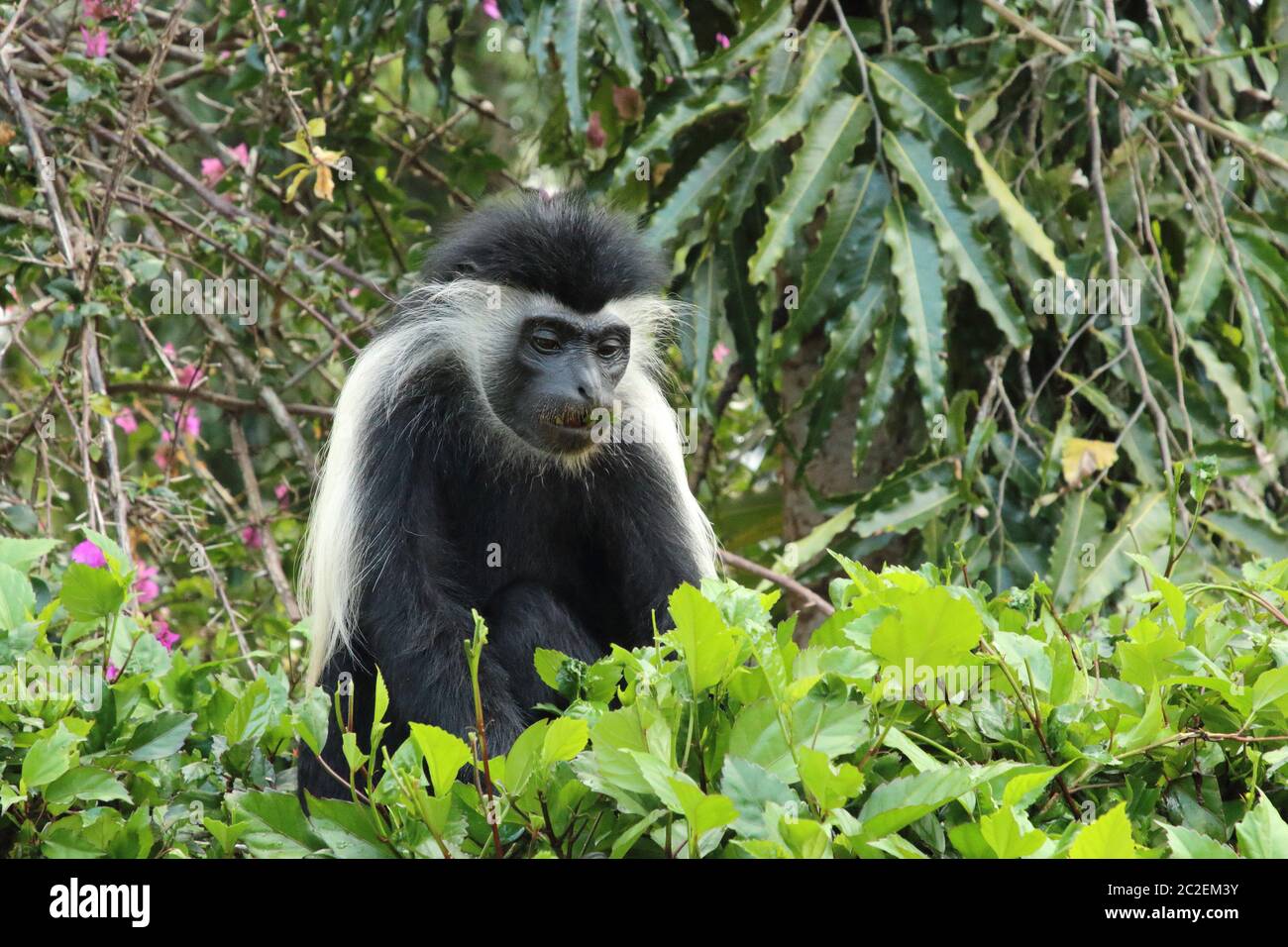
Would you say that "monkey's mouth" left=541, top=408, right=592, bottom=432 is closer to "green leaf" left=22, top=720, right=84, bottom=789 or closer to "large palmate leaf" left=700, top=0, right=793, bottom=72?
"large palmate leaf" left=700, top=0, right=793, bottom=72

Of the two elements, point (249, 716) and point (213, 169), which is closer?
point (249, 716)

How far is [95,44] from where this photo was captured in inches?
155

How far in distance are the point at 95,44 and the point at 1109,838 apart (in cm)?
366

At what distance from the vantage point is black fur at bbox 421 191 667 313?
3.42 meters

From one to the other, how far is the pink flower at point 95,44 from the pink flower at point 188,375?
0.90 metres

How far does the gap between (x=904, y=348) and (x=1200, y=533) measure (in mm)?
940

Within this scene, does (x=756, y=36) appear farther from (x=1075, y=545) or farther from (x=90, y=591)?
(x=90, y=591)

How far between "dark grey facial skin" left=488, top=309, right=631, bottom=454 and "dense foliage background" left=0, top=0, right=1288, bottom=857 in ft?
1.41

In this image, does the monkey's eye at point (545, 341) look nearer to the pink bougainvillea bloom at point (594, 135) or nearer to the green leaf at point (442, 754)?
the pink bougainvillea bloom at point (594, 135)

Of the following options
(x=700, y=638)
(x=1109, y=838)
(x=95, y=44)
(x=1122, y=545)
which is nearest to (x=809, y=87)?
(x=1122, y=545)

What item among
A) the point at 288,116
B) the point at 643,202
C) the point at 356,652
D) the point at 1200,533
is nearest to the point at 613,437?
the point at 356,652

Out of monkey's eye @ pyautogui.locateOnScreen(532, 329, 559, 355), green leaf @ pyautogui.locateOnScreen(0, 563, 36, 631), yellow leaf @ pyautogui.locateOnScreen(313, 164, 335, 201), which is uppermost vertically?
yellow leaf @ pyautogui.locateOnScreen(313, 164, 335, 201)

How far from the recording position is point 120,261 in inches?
145

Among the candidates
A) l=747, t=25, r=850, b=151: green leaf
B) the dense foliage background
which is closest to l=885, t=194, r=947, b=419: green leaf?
the dense foliage background
